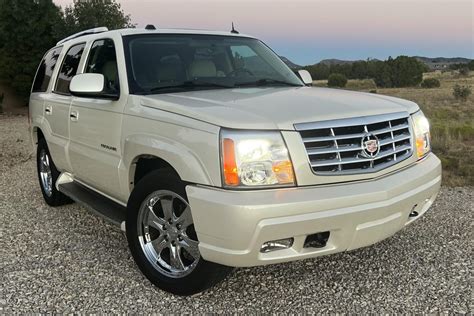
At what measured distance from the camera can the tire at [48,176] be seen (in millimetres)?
5727

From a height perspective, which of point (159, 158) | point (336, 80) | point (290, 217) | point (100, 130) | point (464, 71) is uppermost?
point (464, 71)

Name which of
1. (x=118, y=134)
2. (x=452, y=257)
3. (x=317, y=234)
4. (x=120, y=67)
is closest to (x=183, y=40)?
(x=120, y=67)

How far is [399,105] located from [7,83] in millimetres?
22954

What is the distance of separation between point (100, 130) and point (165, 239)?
121 cm

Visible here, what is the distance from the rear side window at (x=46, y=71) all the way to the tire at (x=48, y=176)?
2.21 feet

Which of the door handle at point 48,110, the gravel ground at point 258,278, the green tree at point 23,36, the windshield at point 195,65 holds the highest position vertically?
the green tree at point 23,36

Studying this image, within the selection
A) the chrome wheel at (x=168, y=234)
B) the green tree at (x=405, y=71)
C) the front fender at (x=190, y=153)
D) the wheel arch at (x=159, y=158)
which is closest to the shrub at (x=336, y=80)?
the green tree at (x=405, y=71)

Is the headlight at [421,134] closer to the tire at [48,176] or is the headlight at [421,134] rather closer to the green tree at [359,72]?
the tire at [48,176]

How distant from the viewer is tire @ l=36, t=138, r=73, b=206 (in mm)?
5727

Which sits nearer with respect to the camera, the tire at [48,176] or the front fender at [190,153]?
the front fender at [190,153]

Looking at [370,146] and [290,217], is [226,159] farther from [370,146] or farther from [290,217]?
[370,146]

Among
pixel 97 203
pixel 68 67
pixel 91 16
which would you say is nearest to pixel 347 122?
pixel 97 203

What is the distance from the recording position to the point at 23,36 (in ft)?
73.0

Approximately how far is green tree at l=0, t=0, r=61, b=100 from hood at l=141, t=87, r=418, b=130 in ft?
68.0
